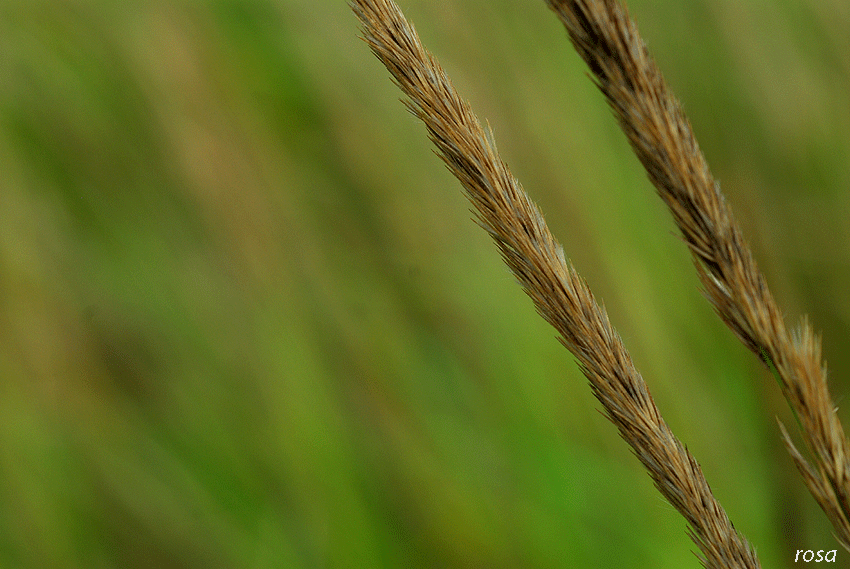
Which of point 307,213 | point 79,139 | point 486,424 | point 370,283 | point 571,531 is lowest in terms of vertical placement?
→ point 571,531

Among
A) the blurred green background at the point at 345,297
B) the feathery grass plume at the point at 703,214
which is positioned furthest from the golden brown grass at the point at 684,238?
the blurred green background at the point at 345,297

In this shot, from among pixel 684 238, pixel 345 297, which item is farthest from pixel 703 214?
pixel 345 297

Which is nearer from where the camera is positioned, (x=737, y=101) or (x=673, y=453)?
(x=673, y=453)

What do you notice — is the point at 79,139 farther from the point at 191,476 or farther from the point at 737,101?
the point at 737,101

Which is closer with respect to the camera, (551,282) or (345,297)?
(551,282)

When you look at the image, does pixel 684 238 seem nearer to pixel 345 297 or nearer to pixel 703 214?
pixel 703 214

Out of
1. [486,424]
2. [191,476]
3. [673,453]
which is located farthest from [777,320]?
[191,476]
